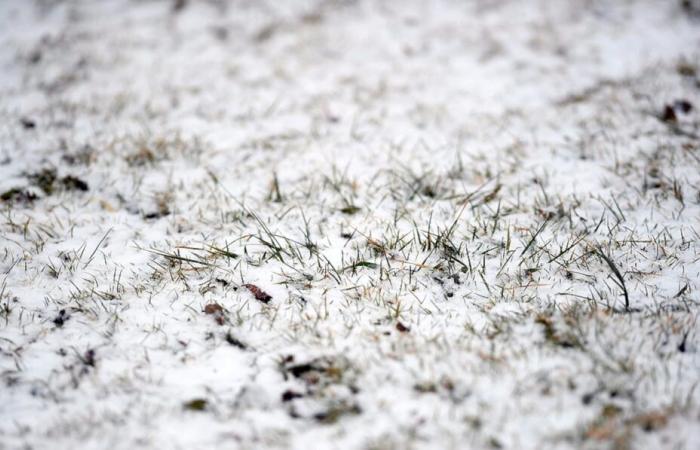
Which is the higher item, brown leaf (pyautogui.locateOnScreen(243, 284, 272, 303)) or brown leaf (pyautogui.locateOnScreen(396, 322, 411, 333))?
brown leaf (pyautogui.locateOnScreen(243, 284, 272, 303))

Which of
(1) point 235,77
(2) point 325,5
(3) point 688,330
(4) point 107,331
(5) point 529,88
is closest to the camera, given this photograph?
(3) point 688,330

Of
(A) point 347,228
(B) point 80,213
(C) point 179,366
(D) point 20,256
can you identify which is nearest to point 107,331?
(C) point 179,366

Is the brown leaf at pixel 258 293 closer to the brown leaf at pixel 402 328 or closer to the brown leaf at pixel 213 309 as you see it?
the brown leaf at pixel 213 309

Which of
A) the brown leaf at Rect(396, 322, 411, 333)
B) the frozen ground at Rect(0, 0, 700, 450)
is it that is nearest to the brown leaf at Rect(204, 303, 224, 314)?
the frozen ground at Rect(0, 0, 700, 450)

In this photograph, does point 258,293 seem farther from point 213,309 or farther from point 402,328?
point 402,328

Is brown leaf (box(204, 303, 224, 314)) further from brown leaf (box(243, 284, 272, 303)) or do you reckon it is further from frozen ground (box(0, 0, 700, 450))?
brown leaf (box(243, 284, 272, 303))

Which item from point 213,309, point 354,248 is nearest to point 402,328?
point 354,248

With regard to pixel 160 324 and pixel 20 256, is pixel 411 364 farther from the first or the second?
pixel 20 256

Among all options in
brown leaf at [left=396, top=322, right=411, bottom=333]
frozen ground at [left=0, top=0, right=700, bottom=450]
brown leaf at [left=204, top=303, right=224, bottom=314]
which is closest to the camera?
frozen ground at [left=0, top=0, right=700, bottom=450]
